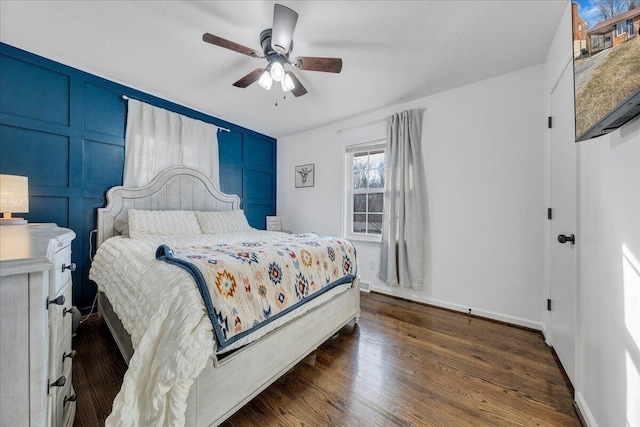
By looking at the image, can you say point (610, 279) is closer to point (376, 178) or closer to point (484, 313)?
point (484, 313)

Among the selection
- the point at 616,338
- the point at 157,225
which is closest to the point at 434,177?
the point at 616,338

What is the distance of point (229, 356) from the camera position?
1.17 meters

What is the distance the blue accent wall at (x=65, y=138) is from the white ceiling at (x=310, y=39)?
0.17 meters

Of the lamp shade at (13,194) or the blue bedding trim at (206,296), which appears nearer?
the blue bedding trim at (206,296)

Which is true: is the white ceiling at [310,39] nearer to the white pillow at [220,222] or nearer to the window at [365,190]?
the window at [365,190]

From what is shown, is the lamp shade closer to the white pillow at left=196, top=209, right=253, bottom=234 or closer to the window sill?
the white pillow at left=196, top=209, right=253, bottom=234

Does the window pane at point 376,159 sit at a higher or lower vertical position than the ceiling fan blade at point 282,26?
lower

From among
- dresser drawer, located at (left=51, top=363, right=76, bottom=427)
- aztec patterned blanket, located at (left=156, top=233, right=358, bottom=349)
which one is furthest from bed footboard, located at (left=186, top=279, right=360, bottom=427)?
dresser drawer, located at (left=51, top=363, right=76, bottom=427)

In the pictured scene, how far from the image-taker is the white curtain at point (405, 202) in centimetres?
284

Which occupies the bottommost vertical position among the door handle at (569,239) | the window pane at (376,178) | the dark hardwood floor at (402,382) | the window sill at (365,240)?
the dark hardwood floor at (402,382)

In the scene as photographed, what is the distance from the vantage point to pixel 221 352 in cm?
114

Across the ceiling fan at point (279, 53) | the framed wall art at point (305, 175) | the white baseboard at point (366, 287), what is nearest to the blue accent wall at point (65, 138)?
the ceiling fan at point (279, 53)

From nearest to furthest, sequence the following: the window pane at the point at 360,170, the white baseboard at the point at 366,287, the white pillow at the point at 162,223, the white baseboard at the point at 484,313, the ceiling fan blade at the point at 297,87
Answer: the ceiling fan blade at the point at 297,87
the white baseboard at the point at 484,313
the white pillow at the point at 162,223
the white baseboard at the point at 366,287
the window pane at the point at 360,170

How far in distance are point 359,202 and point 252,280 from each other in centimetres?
252
